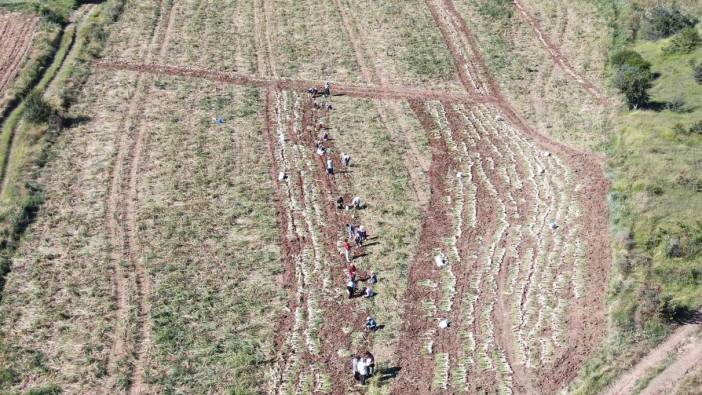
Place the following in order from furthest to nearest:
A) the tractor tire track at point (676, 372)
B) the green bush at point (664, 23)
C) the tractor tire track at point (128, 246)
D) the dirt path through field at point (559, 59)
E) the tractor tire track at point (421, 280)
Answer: the green bush at point (664, 23) < the dirt path through field at point (559, 59) < the tractor tire track at point (128, 246) < the tractor tire track at point (421, 280) < the tractor tire track at point (676, 372)

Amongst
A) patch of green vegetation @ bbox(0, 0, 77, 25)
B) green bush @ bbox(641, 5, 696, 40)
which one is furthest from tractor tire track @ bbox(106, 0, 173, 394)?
green bush @ bbox(641, 5, 696, 40)

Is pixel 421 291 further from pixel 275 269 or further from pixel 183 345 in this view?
pixel 183 345

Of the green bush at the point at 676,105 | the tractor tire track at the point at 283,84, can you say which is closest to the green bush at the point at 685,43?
the green bush at the point at 676,105

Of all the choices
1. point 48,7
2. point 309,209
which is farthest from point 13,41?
point 309,209

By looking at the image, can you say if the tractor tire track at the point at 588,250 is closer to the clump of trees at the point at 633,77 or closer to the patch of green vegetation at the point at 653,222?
the patch of green vegetation at the point at 653,222

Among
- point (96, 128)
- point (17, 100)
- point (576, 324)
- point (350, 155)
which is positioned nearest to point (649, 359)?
point (576, 324)

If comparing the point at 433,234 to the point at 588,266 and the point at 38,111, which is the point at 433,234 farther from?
the point at 38,111
